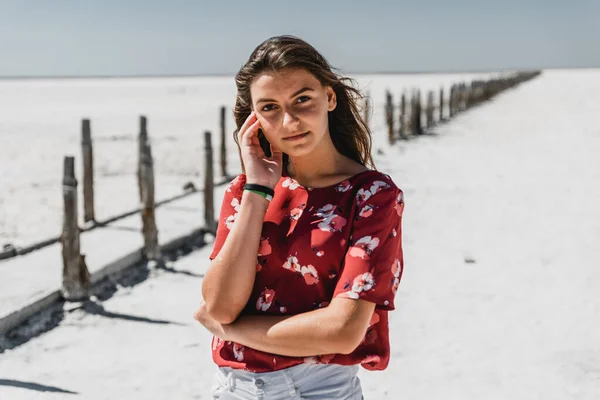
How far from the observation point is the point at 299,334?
1.58m

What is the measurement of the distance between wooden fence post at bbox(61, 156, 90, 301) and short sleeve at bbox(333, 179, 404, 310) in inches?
171

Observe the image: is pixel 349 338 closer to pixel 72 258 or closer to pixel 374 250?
pixel 374 250

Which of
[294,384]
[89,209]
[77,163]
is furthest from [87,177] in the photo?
[294,384]

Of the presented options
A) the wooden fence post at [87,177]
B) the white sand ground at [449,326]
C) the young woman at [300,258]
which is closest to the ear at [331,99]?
the young woman at [300,258]

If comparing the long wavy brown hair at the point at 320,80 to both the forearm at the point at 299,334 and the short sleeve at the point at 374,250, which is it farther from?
the forearm at the point at 299,334

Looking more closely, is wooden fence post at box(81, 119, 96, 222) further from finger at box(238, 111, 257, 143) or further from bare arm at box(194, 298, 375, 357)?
bare arm at box(194, 298, 375, 357)

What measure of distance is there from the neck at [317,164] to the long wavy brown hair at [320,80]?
7 centimetres

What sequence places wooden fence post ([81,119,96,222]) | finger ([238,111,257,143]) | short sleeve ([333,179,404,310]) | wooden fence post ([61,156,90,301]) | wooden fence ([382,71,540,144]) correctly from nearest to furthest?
short sleeve ([333,179,404,310]), finger ([238,111,257,143]), wooden fence post ([61,156,90,301]), wooden fence post ([81,119,96,222]), wooden fence ([382,71,540,144])

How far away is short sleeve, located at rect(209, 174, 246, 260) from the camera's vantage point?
1727 millimetres

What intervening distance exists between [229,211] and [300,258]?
246 millimetres

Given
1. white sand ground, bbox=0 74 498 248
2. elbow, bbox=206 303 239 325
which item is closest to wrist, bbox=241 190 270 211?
elbow, bbox=206 303 239 325

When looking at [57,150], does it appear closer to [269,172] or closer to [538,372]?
[538,372]

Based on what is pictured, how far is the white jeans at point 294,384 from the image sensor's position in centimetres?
160

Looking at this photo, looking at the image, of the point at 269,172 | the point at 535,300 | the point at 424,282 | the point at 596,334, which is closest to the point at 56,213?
the point at 424,282
